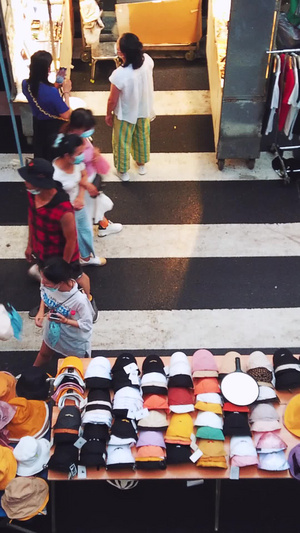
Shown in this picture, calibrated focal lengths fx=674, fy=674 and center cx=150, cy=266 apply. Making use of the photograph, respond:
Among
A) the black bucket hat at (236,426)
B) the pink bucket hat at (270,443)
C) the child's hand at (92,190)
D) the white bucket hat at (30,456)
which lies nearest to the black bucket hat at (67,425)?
the white bucket hat at (30,456)

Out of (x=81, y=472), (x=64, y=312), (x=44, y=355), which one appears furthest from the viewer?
(x=44, y=355)

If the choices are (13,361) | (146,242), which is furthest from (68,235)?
(146,242)

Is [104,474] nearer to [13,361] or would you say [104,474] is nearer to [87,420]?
[87,420]

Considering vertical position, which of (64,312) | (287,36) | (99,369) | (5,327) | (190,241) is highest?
(287,36)

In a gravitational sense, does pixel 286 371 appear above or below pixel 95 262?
above

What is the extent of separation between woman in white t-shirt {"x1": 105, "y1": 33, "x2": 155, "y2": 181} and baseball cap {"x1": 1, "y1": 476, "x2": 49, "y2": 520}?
4.02 metres

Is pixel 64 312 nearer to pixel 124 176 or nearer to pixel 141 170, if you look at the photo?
pixel 124 176

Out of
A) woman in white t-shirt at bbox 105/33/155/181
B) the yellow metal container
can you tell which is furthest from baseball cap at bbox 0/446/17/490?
the yellow metal container

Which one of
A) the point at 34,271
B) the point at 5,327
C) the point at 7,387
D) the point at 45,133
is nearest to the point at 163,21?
the point at 45,133

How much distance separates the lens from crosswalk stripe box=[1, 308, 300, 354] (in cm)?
→ 603

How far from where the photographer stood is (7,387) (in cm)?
476

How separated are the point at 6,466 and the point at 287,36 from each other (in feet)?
21.1

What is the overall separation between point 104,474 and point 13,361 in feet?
6.10

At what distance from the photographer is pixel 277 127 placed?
7707mm
